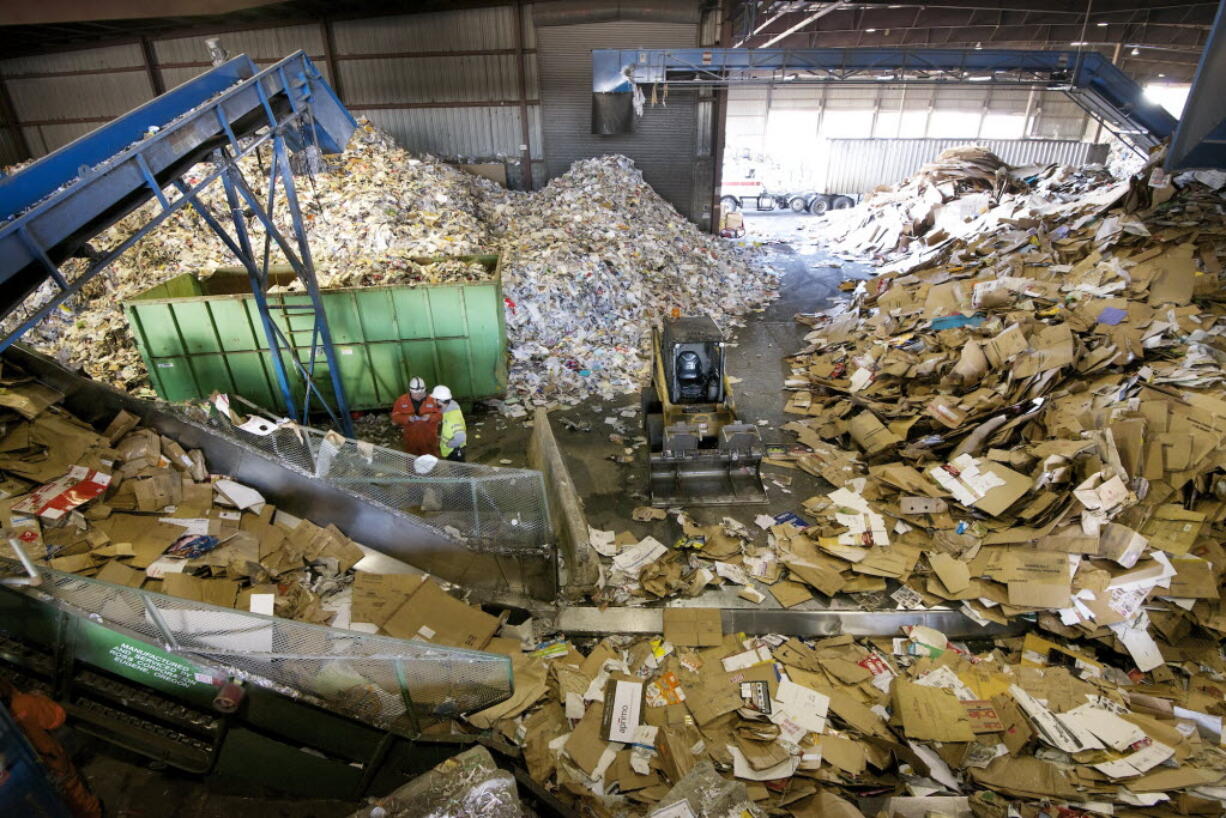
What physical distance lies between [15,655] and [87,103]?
741 inches

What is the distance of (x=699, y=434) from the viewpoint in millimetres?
6305

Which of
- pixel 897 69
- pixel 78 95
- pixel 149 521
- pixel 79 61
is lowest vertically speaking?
pixel 149 521

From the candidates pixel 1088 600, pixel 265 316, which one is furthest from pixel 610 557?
pixel 265 316

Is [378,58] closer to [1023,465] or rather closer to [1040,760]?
[1023,465]

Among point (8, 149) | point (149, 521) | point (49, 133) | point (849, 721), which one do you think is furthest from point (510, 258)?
point (8, 149)

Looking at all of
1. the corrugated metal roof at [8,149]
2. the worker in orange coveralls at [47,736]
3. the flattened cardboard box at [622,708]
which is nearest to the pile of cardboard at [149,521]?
the worker in orange coveralls at [47,736]

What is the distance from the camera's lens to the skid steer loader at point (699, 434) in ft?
20.2

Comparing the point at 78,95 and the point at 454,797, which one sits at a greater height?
the point at 78,95

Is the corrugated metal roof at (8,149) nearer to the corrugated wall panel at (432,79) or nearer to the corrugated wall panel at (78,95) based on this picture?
the corrugated wall panel at (78,95)

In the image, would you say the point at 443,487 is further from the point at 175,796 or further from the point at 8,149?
the point at 8,149

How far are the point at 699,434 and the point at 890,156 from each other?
19685 millimetres

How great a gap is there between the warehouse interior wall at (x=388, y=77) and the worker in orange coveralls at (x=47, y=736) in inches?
567

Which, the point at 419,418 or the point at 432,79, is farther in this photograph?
the point at 432,79

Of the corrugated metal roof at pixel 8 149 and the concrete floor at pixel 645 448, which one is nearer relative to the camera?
the concrete floor at pixel 645 448
